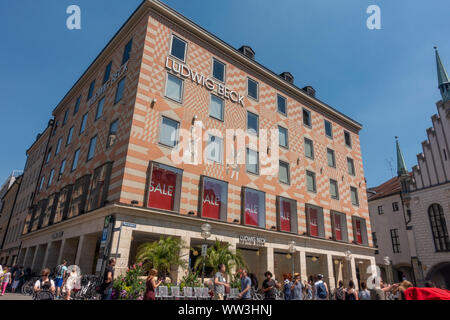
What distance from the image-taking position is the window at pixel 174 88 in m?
20.5

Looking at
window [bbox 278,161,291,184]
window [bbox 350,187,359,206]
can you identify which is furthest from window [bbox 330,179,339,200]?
window [bbox 278,161,291,184]

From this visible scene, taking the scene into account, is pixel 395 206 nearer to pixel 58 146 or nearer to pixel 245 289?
pixel 245 289

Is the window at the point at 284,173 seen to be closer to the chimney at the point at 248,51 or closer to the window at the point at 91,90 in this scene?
the chimney at the point at 248,51

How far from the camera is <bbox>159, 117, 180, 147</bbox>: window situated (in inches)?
760

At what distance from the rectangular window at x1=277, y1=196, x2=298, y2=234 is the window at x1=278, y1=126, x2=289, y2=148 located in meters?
5.20

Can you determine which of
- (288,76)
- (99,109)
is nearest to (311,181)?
(288,76)

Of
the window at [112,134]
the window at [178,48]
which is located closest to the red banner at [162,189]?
the window at [112,134]

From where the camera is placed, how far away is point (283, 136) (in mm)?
27422

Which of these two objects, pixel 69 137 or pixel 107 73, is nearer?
pixel 107 73

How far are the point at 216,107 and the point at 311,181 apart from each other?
1254 centimetres

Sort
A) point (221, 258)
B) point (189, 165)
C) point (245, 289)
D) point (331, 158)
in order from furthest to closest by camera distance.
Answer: point (331, 158), point (189, 165), point (221, 258), point (245, 289)

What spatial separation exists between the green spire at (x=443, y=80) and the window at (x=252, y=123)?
3443 cm

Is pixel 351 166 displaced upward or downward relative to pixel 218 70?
downward

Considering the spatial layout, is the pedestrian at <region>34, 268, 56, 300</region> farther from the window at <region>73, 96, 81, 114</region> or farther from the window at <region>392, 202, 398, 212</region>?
the window at <region>392, 202, 398, 212</region>
